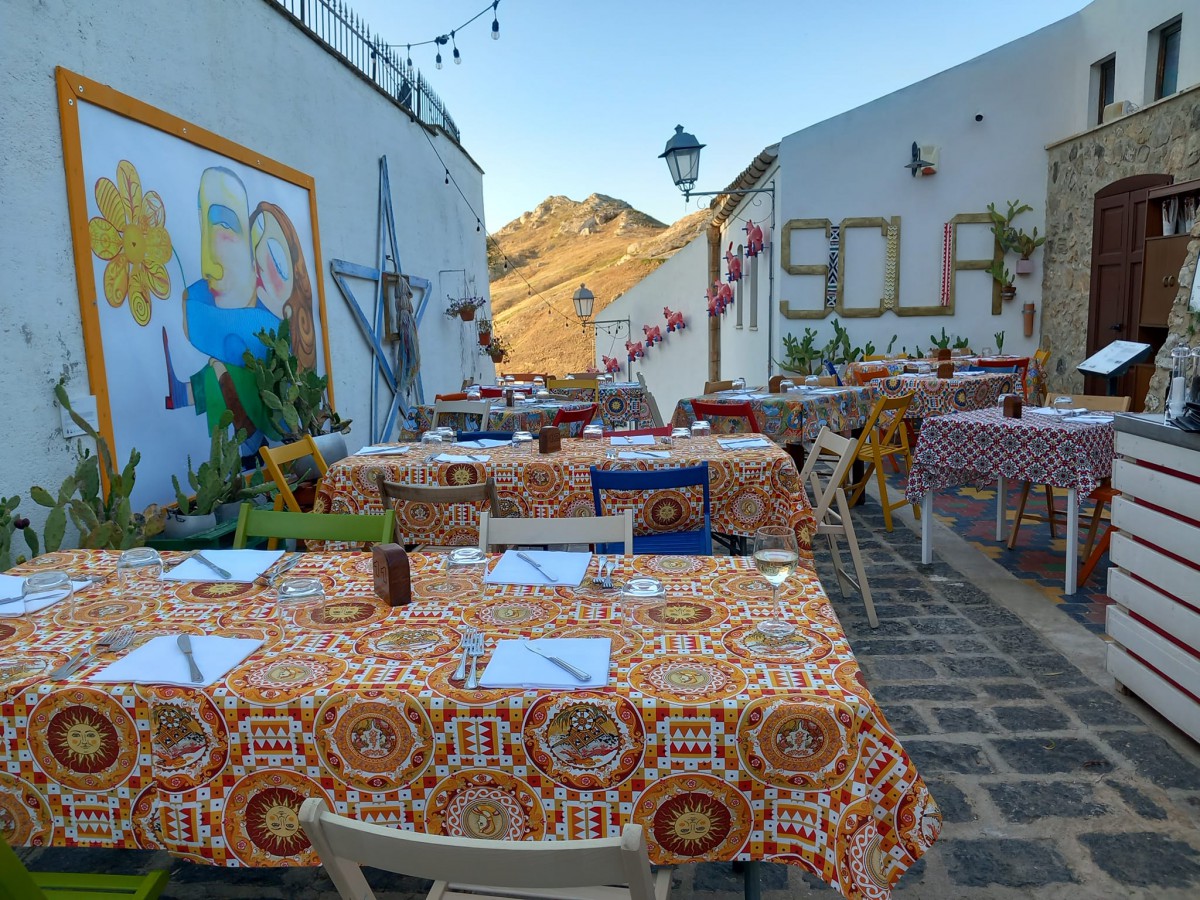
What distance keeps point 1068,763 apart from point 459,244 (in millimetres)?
11283

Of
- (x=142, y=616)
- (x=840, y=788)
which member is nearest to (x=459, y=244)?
(x=142, y=616)

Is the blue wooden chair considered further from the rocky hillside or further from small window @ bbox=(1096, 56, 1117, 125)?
the rocky hillside

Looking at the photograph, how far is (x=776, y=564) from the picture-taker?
5.70 ft

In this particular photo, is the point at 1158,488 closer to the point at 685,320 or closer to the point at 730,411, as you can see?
the point at 730,411

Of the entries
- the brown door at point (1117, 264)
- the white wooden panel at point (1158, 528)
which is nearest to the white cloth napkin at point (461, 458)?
the white wooden panel at point (1158, 528)

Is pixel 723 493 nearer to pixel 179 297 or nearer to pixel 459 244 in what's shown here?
pixel 179 297

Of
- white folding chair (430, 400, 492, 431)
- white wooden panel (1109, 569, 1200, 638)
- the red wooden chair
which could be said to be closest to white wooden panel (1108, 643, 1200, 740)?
white wooden panel (1109, 569, 1200, 638)

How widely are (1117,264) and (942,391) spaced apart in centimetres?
453

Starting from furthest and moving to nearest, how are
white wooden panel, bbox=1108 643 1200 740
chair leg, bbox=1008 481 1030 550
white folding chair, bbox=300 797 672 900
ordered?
chair leg, bbox=1008 481 1030 550 < white wooden panel, bbox=1108 643 1200 740 < white folding chair, bbox=300 797 672 900

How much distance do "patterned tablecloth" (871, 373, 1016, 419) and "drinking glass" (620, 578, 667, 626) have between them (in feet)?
19.2

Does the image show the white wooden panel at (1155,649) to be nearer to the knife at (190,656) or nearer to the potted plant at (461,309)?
A: the knife at (190,656)

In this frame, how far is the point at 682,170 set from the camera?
8562 mm

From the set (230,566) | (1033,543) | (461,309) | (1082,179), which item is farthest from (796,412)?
(1082,179)

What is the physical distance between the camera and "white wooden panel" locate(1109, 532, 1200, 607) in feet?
8.70
